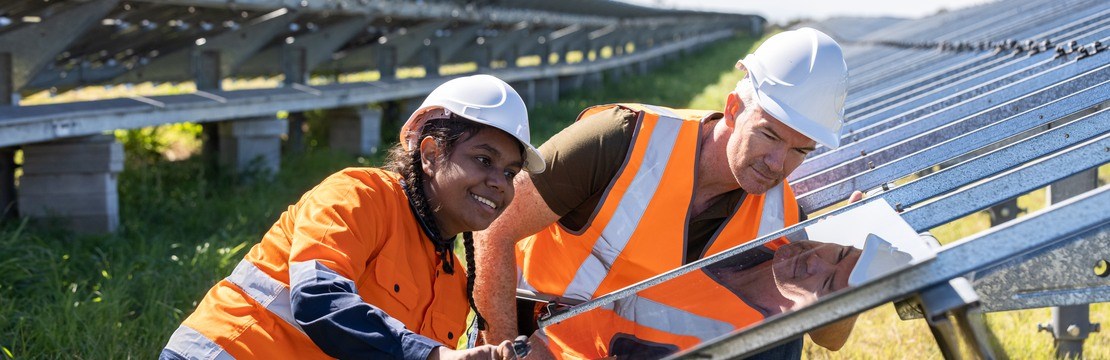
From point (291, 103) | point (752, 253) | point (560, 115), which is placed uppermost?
point (752, 253)

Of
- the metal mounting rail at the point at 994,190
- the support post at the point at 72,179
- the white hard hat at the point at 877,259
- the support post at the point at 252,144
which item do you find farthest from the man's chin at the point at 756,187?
the support post at the point at 252,144

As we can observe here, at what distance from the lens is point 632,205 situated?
9.89 ft

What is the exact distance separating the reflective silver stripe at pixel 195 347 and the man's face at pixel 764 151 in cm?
120

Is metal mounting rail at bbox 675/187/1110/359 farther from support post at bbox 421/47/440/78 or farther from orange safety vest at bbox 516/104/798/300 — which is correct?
support post at bbox 421/47/440/78

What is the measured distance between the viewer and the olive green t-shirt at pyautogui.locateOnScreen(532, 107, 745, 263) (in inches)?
115

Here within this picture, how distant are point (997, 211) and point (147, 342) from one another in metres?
3.75

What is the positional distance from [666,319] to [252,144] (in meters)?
6.12

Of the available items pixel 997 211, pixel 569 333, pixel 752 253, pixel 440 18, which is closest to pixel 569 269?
pixel 569 333

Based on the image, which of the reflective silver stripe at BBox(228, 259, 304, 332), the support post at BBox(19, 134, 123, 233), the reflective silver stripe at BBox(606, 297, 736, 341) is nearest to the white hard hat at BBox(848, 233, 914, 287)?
the reflective silver stripe at BBox(606, 297, 736, 341)

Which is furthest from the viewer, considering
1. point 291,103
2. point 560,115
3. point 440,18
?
point 560,115

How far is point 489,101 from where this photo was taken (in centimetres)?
265

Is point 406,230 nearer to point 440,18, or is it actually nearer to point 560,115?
point 440,18

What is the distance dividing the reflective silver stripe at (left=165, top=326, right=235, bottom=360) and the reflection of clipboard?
4.01ft

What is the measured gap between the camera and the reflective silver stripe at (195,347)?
2.48m
